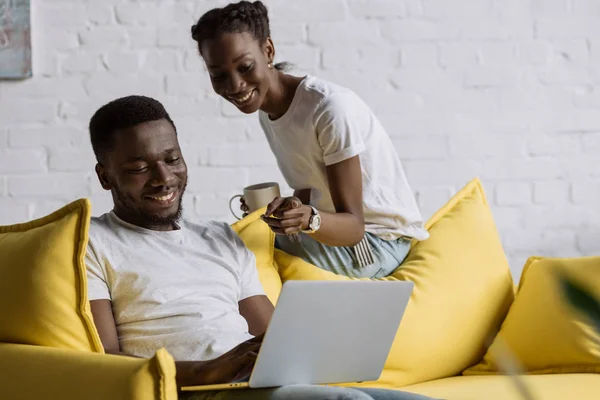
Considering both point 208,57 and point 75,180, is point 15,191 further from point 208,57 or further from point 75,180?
point 208,57

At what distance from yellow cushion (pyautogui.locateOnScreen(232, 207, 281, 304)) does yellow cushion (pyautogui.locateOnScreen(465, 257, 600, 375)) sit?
53cm

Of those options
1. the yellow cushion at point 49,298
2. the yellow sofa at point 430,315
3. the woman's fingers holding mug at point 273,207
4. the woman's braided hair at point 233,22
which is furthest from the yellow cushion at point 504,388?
the woman's braided hair at point 233,22

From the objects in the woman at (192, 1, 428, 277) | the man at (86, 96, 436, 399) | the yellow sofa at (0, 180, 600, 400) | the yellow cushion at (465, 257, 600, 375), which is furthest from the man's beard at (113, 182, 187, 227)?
the yellow cushion at (465, 257, 600, 375)

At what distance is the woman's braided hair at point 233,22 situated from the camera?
182 centimetres

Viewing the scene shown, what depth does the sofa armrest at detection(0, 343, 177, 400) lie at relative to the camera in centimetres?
115

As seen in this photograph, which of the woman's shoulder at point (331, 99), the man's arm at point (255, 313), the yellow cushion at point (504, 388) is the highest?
the woman's shoulder at point (331, 99)

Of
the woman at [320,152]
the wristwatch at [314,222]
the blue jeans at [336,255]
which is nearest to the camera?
the wristwatch at [314,222]

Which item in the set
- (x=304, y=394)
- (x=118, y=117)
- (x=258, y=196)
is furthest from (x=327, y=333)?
(x=258, y=196)

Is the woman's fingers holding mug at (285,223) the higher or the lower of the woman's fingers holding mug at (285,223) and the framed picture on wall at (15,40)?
the lower

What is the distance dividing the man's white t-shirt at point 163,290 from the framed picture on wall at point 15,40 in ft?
3.80

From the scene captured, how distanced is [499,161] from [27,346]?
1.77 meters

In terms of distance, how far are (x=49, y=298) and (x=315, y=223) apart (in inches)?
21.7

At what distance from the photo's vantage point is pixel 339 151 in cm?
183

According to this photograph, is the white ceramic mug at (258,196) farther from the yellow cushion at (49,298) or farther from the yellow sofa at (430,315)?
the yellow cushion at (49,298)
